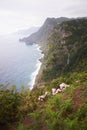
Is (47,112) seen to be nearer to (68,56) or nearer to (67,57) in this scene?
(67,57)

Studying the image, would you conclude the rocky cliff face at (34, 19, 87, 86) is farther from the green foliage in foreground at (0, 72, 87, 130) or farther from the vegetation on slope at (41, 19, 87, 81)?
the green foliage in foreground at (0, 72, 87, 130)

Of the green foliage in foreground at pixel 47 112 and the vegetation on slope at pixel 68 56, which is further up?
the vegetation on slope at pixel 68 56

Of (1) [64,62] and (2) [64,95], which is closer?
(2) [64,95]

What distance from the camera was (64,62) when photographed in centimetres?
10944

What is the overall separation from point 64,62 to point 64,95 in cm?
9200

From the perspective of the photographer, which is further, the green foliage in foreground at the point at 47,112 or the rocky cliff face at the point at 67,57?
the rocky cliff face at the point at 67,57

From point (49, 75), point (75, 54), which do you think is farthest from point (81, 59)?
point (49, 75)

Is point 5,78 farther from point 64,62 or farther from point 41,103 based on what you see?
point 41,103

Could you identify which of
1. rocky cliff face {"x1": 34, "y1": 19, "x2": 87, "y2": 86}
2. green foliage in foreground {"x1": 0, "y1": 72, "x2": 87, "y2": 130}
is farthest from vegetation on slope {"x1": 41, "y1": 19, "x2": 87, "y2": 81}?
green foliage in foreground {"x1": 0, "y1": 72, "x2": 87, "y2": 130}

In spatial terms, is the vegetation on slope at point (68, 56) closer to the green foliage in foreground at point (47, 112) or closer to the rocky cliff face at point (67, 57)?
the rocky cliff face at point (67, 57)

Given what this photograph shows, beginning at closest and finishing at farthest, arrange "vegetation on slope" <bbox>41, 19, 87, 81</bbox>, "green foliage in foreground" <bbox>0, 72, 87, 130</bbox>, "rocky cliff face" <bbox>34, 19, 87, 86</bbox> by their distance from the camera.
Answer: "green foliage in foreground" <bbox>0, 72, 87, 130</bbox> → "rocky cliff face" <bbox>34, 19, 87, 86</bbox> → "vegetation on slope" <bbox>41, 19, 87, 81</bbox>

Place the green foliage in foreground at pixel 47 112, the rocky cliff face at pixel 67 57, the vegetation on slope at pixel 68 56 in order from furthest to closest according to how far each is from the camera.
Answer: the vegetation on slope at pixel 68 56, the rocky cliff face at pixel 67 57, the green foliage in foreground at pixel 47 112

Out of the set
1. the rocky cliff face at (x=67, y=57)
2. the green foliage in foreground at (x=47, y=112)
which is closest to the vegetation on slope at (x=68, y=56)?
the rocky cliff face at (x=67, y=57)

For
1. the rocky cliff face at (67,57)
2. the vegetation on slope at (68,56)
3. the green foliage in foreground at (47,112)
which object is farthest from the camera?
the vegetation on slope at (68,56)
